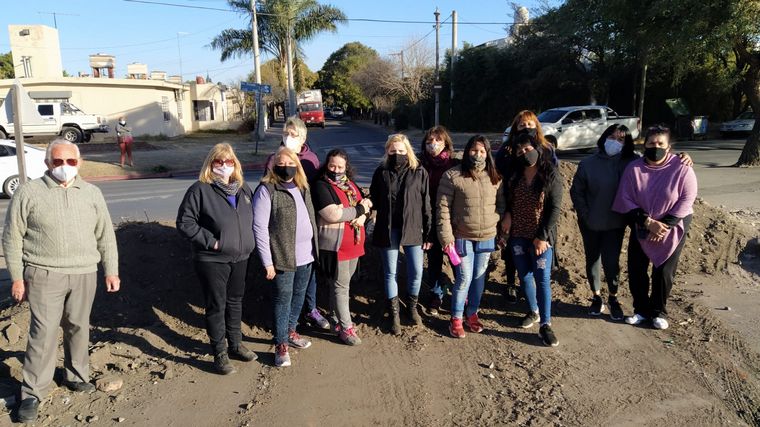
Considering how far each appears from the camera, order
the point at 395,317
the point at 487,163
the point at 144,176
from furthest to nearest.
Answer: the point at 144,176, the point at 395,317, the point at 487,163

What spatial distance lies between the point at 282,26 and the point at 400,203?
95.9 ft

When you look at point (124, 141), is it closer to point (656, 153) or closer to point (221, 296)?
point (221, 296)

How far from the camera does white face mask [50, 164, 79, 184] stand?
3380 millimetres

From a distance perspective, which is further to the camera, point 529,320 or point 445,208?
point 529,320

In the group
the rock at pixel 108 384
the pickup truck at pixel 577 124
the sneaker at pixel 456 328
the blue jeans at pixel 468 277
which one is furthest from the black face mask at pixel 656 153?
the pickup truck at pixel 577 124

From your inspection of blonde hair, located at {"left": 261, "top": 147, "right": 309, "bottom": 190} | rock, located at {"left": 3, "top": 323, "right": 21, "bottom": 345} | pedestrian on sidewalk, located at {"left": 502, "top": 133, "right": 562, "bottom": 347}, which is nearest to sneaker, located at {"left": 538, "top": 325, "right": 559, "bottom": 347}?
pedestrian on sidewalk, located at {"left": 502, "top": 133, "right": 562, "bottom": 347}

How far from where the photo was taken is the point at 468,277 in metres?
4.47

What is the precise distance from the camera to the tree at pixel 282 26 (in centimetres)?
3044

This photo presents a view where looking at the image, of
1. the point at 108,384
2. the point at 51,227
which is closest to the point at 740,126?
the point at 108,384

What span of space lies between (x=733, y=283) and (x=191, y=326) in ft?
18.1

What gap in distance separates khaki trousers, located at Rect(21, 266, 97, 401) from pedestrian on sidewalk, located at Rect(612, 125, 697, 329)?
420 cm

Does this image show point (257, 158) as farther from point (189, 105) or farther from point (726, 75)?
point (726, 75)

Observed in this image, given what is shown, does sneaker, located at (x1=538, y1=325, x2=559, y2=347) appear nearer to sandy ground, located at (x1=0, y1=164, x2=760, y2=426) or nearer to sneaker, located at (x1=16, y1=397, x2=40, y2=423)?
sandy ground, located at (x1=0, y1=164, x2=760, y2=426)

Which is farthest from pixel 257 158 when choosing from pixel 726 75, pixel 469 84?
pixel 726 75
